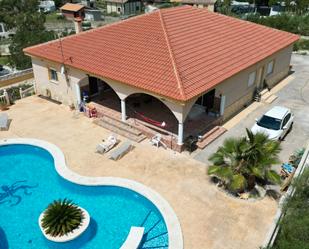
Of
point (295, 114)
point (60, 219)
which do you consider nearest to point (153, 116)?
point (295, 114)

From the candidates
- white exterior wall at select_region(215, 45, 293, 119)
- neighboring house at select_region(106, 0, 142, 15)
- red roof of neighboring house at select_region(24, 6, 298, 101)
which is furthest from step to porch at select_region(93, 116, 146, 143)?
neighboring house at select_region(106, 0, 142, 15)

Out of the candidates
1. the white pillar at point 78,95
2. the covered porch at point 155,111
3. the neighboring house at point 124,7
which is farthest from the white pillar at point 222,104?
the neighboring house at point 124,7

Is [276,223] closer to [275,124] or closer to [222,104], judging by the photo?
[275,124]

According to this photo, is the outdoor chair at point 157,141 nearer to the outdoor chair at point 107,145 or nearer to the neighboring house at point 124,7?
the outdoor chair at point 107,145

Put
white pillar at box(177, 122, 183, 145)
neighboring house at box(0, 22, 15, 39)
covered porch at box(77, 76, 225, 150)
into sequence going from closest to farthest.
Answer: white pillar at box(177, 122, 183, 145)
covered porch at box(77, 76, 225, 150)
neighboring house at box(0, 22, 15, 39)

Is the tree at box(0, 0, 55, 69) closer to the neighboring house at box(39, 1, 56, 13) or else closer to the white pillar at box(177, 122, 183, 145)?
the neighboring house at box(39, 1, 56, 13)

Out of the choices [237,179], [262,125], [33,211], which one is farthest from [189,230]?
[262,125]
